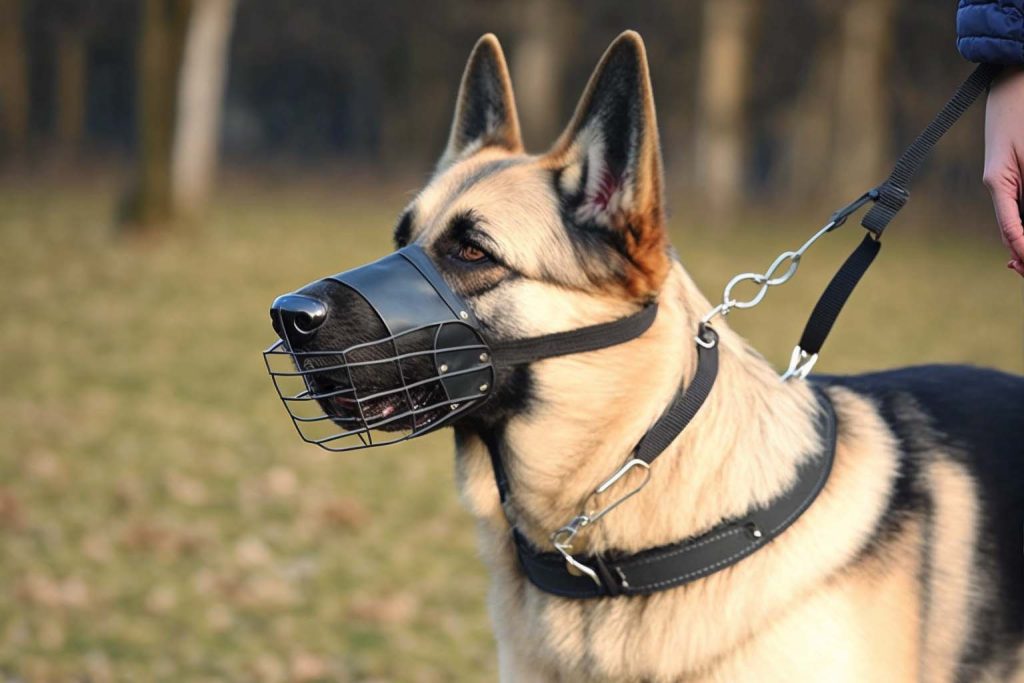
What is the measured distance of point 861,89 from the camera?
979 inches

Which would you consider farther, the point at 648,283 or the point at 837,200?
the point at 837,200

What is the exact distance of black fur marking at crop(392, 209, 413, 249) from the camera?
123 inches

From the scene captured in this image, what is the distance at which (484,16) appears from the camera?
107 ft

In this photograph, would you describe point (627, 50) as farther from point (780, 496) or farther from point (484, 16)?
point (484, 16)

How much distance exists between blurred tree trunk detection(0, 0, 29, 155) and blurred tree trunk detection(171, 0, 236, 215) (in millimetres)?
13687

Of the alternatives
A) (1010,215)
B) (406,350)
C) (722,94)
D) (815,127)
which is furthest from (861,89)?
(406,350)

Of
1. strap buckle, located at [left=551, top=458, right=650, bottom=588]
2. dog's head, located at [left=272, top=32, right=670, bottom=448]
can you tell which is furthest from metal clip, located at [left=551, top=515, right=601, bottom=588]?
dog's head, located at [left=272, top=32, right=670, bottom=448]

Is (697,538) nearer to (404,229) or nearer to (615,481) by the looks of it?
(615,481)

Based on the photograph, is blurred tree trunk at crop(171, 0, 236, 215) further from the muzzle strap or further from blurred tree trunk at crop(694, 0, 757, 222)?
the muzzle strap

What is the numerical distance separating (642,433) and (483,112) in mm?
1244

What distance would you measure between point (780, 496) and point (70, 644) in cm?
325

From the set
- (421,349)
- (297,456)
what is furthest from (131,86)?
(421,349)

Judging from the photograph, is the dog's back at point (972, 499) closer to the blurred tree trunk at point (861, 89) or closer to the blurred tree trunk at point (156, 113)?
the blurred tree trunk at point (156, 113)

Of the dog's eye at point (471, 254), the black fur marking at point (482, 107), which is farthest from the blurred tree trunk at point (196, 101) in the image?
the dog's eye at point (471, 254)
